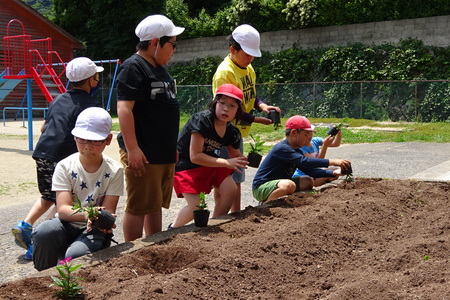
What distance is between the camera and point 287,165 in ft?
19.5

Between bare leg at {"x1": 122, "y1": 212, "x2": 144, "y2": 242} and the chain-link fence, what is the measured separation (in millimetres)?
16614

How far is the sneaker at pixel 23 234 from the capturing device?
462 centimetres

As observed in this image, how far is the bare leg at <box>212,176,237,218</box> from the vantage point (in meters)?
4.97

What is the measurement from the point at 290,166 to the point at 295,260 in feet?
7.45

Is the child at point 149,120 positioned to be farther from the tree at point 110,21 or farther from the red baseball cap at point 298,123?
the tree at point 110,21

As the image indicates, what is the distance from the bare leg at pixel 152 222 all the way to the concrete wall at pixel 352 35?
18226mm

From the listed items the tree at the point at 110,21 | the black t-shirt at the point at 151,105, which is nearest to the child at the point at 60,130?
the black t-shirt at the point at 151,105

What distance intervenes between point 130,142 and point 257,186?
2.16 m

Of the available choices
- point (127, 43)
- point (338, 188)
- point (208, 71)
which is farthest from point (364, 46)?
point (338, 188)

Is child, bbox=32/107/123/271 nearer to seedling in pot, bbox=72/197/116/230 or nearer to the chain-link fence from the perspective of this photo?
seedling in pot, bbox=72/197/116/230

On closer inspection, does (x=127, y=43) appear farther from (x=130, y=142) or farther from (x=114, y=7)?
(x=130, y=142)

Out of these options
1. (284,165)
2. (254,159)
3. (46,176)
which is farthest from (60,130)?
(284,165)

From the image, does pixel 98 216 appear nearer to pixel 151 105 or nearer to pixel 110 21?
pixel 151 105

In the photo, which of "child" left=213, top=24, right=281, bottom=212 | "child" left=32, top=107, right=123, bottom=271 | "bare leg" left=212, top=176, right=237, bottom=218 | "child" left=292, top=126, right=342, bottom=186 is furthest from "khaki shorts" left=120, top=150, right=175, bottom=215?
"child" left=292, top=126, right=342, bottom=186
